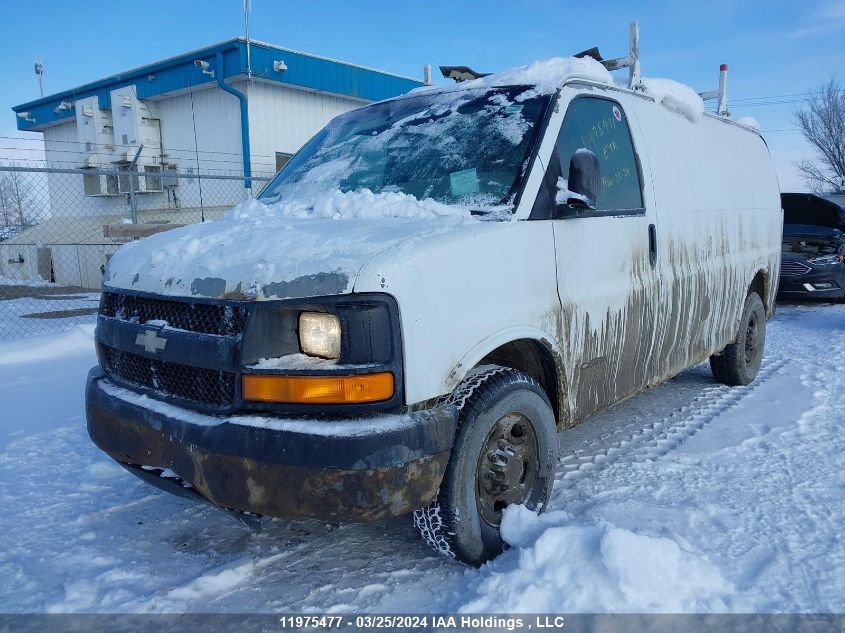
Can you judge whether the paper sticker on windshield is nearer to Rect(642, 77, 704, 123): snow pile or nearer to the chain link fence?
Rect(642, 77, 704, 123): snow pile

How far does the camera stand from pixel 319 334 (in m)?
2.35

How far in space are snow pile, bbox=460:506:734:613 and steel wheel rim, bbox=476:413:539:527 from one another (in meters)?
0.23

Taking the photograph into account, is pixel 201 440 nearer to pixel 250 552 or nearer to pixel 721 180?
pixel 250 552

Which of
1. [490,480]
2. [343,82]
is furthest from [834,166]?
[490,480]

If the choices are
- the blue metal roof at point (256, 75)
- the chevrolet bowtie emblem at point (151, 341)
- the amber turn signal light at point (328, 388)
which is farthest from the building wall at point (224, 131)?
the amber turn signal light at point (328, 388)

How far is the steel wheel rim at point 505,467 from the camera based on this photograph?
2758 mm

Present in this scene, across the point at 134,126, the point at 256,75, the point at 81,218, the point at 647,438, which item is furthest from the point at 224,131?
the point at 647,438

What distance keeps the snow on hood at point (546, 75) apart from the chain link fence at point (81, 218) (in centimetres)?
1079

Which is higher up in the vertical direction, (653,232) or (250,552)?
(653,232)

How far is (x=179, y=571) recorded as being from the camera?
9.23ft

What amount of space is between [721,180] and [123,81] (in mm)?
18606

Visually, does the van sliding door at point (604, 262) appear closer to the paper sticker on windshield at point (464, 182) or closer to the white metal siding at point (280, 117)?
the paper sticker on windshield at point (464, 182)

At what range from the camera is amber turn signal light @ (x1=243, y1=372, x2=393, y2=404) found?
89.2 inches

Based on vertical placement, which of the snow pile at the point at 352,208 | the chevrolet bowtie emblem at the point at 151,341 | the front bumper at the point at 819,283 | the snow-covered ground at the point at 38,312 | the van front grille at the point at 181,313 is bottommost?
the snow-covered ground at the point at 38,312
